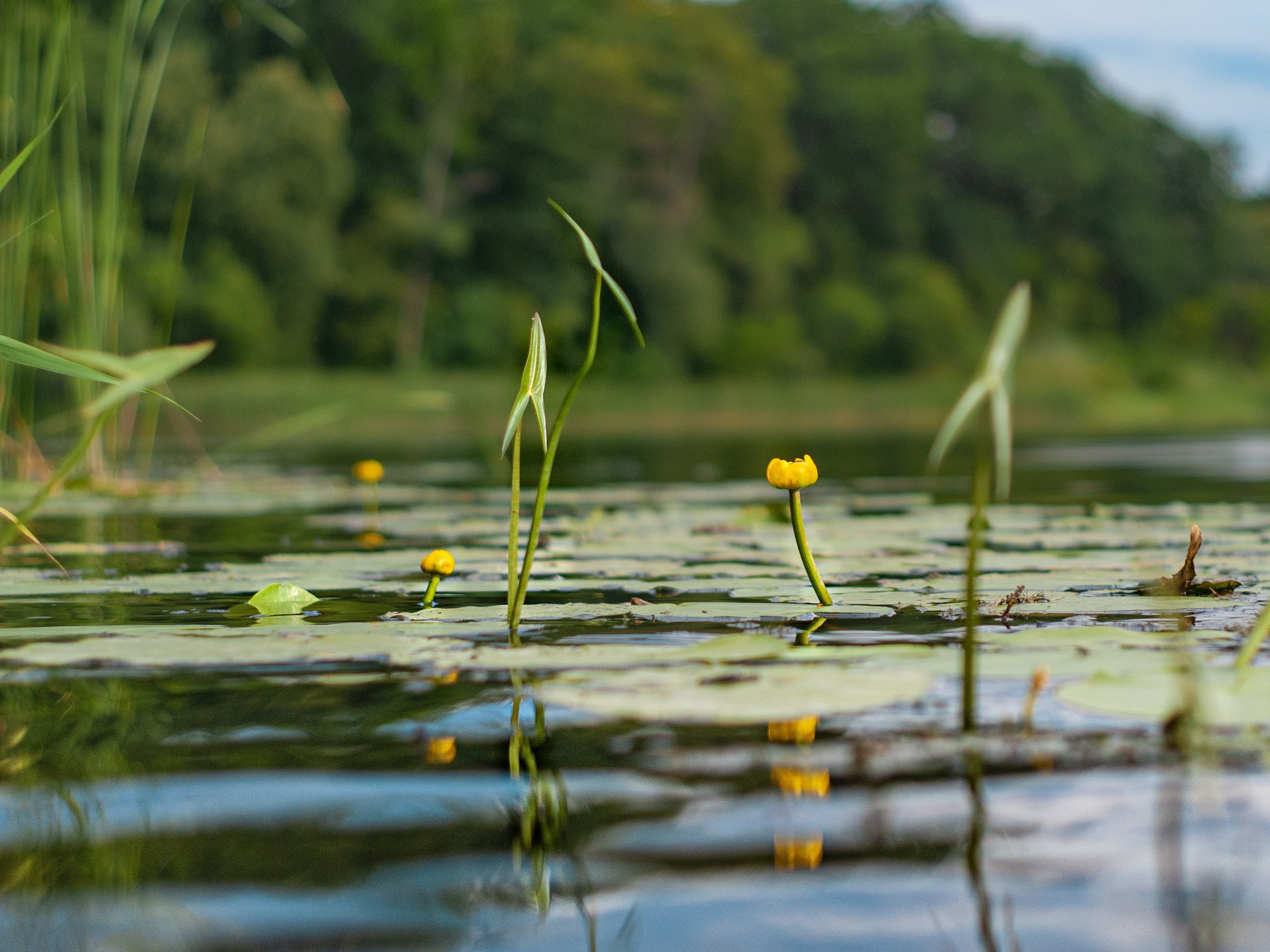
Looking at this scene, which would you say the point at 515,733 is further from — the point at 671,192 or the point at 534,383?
the point at 671,192

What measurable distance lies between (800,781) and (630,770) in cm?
14

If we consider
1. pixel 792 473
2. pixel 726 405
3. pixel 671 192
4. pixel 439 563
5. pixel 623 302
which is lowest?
pixel 439 563

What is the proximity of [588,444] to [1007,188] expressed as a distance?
1576 inches

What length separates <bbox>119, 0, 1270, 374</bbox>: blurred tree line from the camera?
27.7m

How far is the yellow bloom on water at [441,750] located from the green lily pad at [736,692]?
0.12m

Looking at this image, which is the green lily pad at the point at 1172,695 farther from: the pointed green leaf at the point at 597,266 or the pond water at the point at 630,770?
the pointed green leaf at the point at 597,266

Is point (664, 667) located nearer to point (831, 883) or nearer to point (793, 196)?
point (831, 883)

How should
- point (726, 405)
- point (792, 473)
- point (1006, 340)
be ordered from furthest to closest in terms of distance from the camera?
point (726, 405) < point (792, 473) < point (1006, 340)

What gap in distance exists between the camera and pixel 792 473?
5.47 ft

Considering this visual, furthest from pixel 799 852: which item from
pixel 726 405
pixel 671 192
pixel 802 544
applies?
pixel 671 192

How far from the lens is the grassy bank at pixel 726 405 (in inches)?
602

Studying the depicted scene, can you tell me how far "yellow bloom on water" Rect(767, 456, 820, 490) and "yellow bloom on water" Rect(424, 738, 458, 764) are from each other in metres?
0.60

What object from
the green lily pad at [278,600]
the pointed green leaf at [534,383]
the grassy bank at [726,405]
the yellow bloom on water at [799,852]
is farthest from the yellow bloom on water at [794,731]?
the grassy bank at [726,405]

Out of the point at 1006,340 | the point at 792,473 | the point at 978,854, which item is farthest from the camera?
the point at 792,473
